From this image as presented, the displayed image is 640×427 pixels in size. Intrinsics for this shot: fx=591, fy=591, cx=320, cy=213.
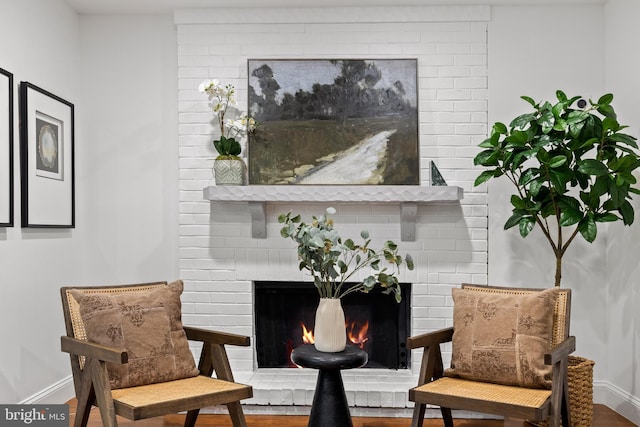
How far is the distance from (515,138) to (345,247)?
1.21 metres

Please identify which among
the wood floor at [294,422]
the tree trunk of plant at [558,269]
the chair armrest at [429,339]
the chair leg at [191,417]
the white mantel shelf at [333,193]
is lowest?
the wood floor at [294,422]

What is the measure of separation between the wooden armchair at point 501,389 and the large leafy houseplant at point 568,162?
49 cm

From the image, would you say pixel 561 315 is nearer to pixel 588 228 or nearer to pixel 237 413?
pixel 588 228

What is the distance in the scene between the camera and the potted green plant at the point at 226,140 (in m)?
3.66

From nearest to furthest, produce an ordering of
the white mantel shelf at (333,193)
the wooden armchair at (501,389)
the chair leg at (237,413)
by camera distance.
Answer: the wooden armchair at (501,389) → the chair leg at (237,413) → the white mantel shelf at (333,193)

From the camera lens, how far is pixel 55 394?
3.49 metres

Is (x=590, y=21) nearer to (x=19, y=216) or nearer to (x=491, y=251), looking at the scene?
(x=491, y=251)

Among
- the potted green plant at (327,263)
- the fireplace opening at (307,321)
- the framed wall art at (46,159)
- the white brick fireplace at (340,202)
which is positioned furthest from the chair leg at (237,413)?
the framed wall art at (46,159)

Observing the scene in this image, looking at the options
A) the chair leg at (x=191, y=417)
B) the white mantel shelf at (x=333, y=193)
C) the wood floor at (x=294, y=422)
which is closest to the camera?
the chair leg at (x=191, y=417)

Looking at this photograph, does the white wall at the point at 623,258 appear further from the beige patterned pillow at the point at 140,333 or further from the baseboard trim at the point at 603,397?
the beige patterned pillow at the point at 140,333

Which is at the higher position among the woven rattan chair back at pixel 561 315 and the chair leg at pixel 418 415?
the woven rattan chair back at pixel 561 315

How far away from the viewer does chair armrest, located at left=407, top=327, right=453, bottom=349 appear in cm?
282

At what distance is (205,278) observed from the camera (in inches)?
151

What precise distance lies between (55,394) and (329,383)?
1806mm
